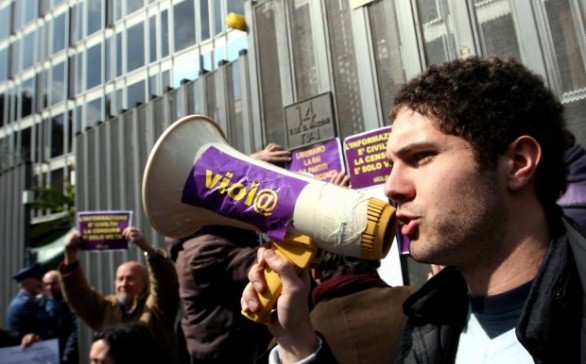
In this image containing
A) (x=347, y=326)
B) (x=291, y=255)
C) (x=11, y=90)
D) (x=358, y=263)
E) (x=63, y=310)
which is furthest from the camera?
(x=11, y=90)

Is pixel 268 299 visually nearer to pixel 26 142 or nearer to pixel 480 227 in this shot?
pixel 480 227

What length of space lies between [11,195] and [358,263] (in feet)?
24.4

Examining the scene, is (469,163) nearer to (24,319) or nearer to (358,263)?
(358,263)

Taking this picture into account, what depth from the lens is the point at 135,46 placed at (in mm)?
10234

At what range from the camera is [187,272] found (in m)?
2.59

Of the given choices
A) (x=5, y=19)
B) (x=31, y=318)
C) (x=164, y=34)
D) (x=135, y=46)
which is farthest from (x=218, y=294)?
(x=5, y=19)

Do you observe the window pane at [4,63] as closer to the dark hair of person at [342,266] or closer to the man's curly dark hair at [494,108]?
the dark hair of person at [342,266]

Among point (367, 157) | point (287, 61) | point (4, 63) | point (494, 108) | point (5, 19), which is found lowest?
point (494, 108)

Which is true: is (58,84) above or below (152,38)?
above

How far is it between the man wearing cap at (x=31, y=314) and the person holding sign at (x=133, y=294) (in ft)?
2.62

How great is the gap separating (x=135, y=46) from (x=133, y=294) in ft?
25.6

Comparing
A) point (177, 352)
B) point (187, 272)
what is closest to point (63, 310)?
point (177, 352)

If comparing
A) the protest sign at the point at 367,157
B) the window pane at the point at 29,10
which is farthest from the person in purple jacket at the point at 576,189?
the window pane at the point at 29,10

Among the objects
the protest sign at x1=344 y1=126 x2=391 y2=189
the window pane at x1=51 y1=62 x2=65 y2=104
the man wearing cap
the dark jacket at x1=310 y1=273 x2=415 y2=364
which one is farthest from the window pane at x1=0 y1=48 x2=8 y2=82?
the dark jacket at x1=310 y1=273 x2=415 y2=364
